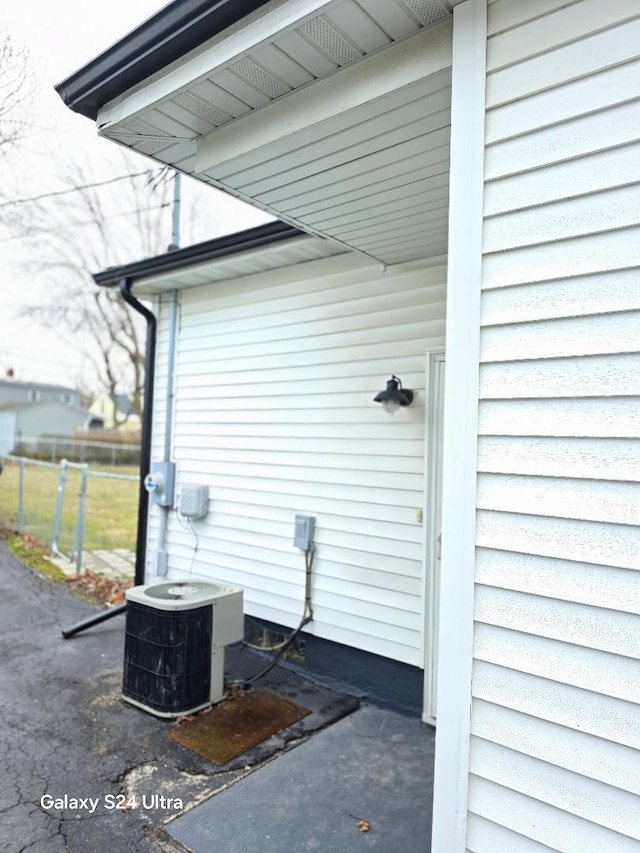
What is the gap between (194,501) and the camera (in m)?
4.50

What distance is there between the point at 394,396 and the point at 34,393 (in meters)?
39.4

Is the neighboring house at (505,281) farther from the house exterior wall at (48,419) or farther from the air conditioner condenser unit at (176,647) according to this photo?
the house exterior wall at (48,419)

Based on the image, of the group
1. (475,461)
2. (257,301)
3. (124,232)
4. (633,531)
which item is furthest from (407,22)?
(124,232)

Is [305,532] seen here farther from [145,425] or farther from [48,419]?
[48,419]

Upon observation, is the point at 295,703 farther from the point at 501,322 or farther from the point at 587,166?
the point at 587,166

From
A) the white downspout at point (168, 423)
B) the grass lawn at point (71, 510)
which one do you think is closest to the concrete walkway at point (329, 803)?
the white downspout at point (168, 423)

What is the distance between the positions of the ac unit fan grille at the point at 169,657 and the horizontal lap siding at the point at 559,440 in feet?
6.53

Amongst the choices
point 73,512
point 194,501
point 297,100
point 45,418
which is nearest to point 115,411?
point 45,418

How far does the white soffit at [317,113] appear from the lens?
5.51ft

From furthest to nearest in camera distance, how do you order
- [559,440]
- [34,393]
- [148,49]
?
1. [34,393]
2. [148,49]
3. [559,440]

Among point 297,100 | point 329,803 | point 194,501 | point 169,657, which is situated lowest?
point 329,803

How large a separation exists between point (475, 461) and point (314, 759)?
2078 millimetres

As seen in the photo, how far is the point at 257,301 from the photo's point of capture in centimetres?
430

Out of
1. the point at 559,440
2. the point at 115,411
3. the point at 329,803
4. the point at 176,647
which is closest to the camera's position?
the point at 559,440
